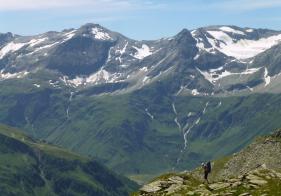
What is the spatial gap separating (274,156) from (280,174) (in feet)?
138

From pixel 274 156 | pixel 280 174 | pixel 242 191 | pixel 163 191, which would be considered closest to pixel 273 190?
pixel 242 191

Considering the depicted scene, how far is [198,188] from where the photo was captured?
80.8 metres

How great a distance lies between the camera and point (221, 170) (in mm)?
133250

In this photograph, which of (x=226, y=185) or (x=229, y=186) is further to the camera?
(x=226, y=185)

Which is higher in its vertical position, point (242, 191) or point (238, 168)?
point (242, 191)

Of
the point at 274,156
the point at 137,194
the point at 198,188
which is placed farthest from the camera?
the point at 274,156

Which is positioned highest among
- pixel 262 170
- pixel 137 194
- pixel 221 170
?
pixel 262 170

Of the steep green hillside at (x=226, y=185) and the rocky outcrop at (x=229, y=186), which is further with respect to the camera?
the steep green hillside at (x=226, y=185)

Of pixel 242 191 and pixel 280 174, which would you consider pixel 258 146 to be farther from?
pixel 242 191

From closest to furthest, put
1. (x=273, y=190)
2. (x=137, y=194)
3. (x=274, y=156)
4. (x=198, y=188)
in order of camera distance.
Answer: (x=273, y=190) → (x=198, y=188) → (x=137, y=194) → (x=274, y=156)

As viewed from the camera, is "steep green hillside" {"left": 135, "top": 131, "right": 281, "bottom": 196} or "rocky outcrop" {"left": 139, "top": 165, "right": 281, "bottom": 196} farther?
Result: "steep green hillside" {"left": 135, "top": 131, "right": 281, "bottom": 196}

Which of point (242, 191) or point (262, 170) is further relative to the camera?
point (262, 170)

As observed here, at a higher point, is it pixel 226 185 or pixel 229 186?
→ pixel 229 186

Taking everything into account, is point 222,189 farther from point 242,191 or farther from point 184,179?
point 184,179
